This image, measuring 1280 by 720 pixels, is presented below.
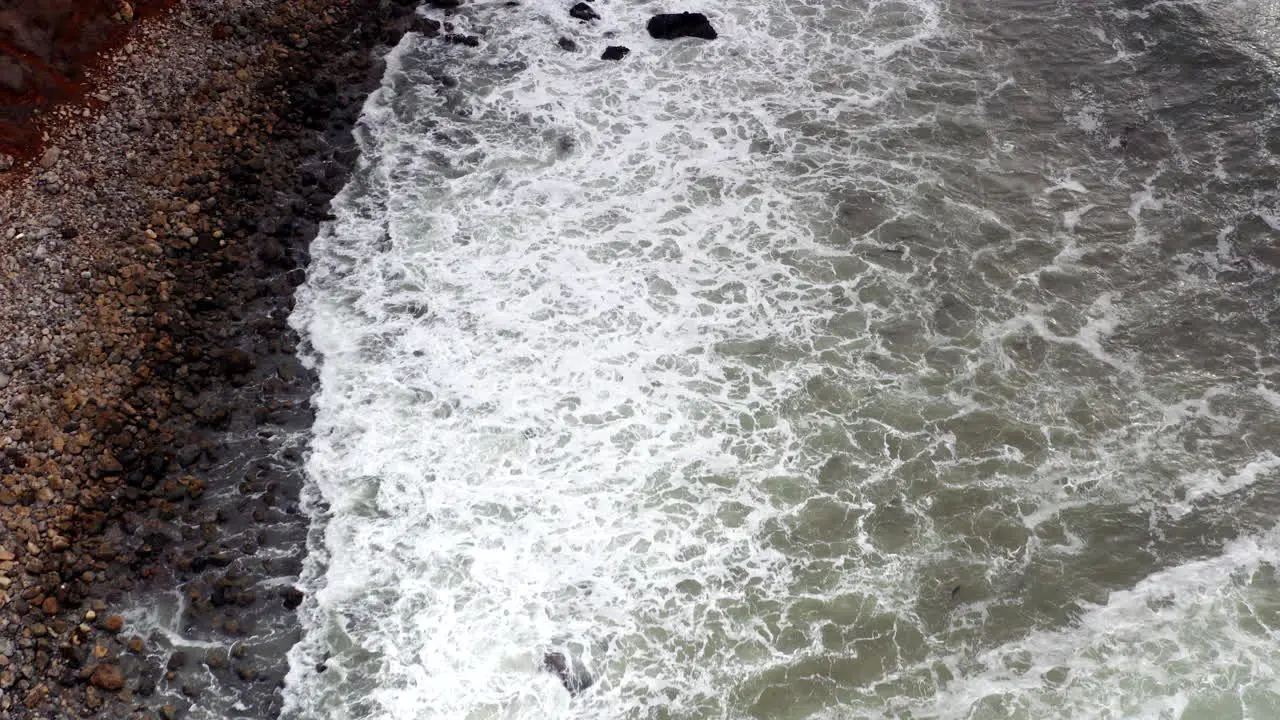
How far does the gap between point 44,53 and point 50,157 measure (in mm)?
1766

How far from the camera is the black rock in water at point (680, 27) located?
52.2 feet

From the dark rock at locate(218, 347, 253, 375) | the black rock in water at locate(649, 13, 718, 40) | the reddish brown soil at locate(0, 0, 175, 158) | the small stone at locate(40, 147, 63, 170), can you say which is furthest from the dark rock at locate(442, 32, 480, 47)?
the dark rock at locate(218, 347, 253, 375)

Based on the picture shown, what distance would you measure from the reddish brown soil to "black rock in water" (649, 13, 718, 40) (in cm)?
880

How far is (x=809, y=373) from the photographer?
36.5ft

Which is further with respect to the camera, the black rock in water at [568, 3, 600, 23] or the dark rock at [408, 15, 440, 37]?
the black rock in water at [568, 3, 600, 23]

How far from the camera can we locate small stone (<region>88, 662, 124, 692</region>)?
834cm

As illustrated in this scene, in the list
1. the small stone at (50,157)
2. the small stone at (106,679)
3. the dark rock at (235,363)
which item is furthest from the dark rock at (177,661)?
the small stone at (50,157)

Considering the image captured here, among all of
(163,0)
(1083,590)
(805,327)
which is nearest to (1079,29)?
(805,327)

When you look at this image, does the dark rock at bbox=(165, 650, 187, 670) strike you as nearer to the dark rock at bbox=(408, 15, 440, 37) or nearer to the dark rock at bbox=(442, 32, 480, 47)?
the dark rock at bbox=(442, 32, 480, 47)

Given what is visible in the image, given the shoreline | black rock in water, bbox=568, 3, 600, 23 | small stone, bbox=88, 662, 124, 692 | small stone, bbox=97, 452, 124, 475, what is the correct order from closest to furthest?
1. small stone, bbox=88, 662, 124, 692
2. the shoreline
3. small stone, bbox=97, 452, 124, 475
4. black rock in water, bbox=568, 3, 600, 23

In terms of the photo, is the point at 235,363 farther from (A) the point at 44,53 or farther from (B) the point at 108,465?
(A) the point at 44,53

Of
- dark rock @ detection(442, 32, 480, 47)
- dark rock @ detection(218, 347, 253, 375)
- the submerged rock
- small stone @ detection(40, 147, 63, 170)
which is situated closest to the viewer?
the submerged rock

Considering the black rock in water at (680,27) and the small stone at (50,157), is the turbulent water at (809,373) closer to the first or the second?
the black rock in water at (680,27)

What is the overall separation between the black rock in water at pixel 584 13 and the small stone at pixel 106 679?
13.0 metres
